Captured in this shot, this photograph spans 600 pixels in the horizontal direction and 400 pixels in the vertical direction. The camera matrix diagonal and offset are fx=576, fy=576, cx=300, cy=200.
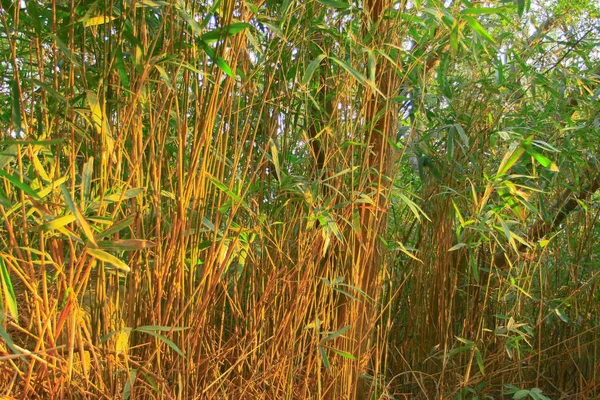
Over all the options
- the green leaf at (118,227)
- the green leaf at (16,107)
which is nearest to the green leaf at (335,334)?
the green leaf at (118,227)

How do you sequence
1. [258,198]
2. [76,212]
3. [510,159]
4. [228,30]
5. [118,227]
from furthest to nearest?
[510,159] < [258,198] < [228,30] < [118,227] < [76,212]

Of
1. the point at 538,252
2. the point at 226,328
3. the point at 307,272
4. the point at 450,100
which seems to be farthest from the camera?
the point at 538,252

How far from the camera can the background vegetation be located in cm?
99

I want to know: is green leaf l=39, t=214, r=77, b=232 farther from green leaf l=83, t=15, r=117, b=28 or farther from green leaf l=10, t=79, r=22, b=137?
green leaf l=83, t=15, r=117, b=28

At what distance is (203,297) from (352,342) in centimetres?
47

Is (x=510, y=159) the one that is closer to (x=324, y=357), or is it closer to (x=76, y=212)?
(x=324, y=357)

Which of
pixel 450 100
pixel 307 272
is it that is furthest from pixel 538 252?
pixel 307 272

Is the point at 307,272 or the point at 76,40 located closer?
the point at 76,40

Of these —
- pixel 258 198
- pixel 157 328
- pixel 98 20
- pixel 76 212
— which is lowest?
pixel 157 328

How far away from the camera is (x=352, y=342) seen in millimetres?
1466

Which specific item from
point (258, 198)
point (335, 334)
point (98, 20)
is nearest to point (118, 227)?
point (98, 20)

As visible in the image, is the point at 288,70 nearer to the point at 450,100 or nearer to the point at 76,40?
the point at 76,40

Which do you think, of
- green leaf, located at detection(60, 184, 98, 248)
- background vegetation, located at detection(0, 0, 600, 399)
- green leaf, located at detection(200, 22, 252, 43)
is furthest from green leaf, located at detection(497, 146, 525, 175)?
green leaf, located at detection(60, 184, 98, 248)

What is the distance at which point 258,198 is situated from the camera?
131 centimetres
